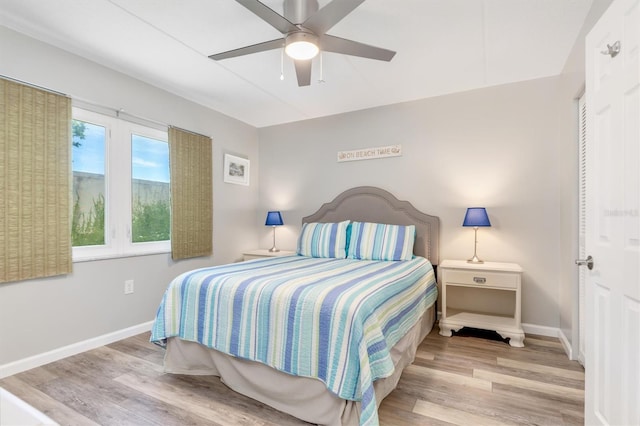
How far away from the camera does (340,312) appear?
5.36ft

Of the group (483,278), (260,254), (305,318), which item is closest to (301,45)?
(305,318)

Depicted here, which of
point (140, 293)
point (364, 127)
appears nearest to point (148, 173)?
point (140, 293)

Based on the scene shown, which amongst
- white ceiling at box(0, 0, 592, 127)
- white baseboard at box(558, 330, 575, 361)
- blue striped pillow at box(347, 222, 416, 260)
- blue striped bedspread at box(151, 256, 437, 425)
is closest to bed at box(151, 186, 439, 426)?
blue striped bedspread at box(151, 256, 437, 425)

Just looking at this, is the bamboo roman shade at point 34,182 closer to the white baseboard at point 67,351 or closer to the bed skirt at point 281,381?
the white baseboard at point 67,351

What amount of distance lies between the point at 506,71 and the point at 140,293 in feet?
13.6

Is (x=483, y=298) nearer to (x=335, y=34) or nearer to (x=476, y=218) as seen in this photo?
(x=476, y=218)

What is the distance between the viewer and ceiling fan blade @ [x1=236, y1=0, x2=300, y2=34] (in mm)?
1611

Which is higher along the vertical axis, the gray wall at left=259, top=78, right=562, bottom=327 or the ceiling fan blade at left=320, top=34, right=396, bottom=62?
the ceiling fan blade at left=320, top=34, right=396, bottom=62

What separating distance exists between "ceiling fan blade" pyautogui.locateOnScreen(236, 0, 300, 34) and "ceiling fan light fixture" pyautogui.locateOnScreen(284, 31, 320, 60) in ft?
0.14

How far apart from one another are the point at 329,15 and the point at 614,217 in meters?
1.65

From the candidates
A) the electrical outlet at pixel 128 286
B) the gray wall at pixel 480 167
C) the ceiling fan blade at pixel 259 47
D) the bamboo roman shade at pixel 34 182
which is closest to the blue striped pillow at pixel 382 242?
the gray wall at pixel 480 167

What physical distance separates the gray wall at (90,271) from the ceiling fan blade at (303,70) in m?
1.78

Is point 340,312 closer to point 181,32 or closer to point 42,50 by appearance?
point 181,32

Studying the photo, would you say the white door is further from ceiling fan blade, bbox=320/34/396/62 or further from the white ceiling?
ceiling fan blade, bbox=320/34/396/62
